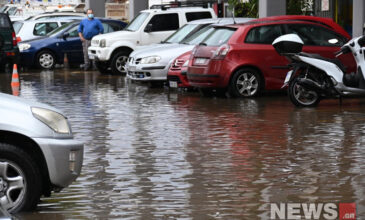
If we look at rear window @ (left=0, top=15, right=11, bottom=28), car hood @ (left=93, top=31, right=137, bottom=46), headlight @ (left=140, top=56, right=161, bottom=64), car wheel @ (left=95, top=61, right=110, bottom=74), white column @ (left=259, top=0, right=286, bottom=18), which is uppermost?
white column @ (left=259, top=0, right=286, bottom=18)

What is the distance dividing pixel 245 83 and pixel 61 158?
1130cm

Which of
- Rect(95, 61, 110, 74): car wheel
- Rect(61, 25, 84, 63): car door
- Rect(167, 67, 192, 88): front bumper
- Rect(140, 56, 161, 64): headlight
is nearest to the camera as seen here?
Rect(167, 67, 192, 88): front bumper

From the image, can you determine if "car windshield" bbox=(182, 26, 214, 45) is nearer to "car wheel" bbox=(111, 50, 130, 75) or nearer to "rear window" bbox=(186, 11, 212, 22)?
"rear window" bbox=(186, 11, 212, 22)

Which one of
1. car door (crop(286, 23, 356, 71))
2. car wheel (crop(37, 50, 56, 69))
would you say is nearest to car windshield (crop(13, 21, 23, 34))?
car wheel (crop(37, 50, 56, 69))

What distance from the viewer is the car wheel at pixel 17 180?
7375 mm

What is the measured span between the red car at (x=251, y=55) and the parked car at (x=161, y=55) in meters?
2.04

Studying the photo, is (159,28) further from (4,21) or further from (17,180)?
(17,180)

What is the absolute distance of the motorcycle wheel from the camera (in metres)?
16.6

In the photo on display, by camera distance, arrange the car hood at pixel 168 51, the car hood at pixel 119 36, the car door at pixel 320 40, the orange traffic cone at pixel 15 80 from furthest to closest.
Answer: the car hood at pixel 119 36 < the orange traffic cone at pixel 15 80 < the car hood at pixel 168 51 < the car door at pixel 320 40

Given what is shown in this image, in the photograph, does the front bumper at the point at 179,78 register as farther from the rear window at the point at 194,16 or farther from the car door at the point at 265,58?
the rear window at the point at 194,16

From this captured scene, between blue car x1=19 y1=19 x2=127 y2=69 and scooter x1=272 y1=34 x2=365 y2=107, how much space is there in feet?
47.3

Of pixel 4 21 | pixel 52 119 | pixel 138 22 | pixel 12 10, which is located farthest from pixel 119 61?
pixel 12 10

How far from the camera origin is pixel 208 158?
10.7 meters

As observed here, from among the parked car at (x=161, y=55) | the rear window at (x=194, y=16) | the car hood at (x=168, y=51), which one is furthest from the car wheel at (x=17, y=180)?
the rear window at (x=194, y=16)
